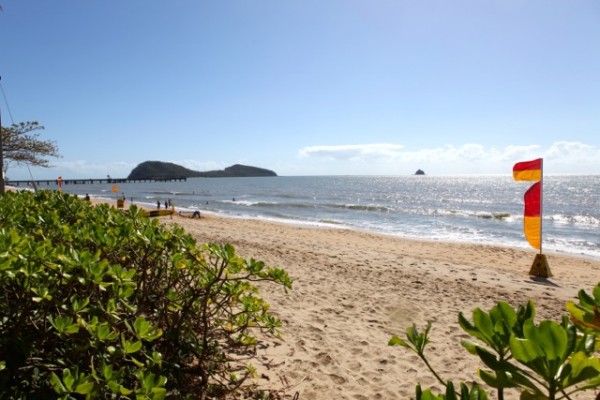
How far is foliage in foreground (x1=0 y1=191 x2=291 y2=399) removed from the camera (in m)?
1.39

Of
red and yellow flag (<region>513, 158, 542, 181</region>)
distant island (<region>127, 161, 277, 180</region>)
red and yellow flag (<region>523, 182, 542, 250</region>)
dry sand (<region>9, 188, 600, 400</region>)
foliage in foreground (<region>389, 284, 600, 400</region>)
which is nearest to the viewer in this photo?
foliage in foreground (<region>389, 284, 600, 400</region>)

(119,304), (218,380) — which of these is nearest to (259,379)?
(218,380)

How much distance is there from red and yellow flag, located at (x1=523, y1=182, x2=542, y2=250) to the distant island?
408 ft

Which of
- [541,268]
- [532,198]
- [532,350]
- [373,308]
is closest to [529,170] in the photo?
[532,198]

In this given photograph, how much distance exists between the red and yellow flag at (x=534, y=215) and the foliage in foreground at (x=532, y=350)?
297 inches

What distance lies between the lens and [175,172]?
5748 inches

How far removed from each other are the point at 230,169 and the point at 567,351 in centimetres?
18655

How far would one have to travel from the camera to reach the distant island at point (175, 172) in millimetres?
138438

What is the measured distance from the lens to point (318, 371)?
10.1 ft

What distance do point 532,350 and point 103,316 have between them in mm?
1623

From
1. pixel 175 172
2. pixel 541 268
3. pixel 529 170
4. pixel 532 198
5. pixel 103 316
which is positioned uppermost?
pixel 175 172

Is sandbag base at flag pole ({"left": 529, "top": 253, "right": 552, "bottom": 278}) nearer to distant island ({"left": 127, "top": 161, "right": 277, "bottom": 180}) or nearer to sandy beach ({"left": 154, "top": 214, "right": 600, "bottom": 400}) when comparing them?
sandy beach ({"left": 154, "top": 214, "right": 600, "bottom": 400})

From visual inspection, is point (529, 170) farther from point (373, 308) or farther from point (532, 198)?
point (373, 308)

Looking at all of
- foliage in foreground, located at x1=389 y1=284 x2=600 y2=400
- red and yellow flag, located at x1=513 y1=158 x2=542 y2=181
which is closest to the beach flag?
red and yellow flag, located at x1=513 y1=158 x2=542 y2=181
